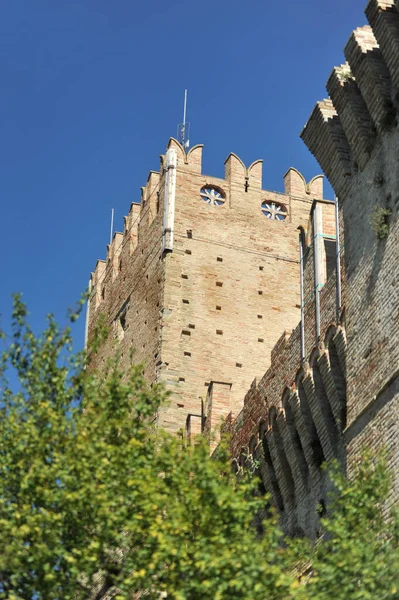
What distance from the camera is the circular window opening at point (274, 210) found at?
→ 35375mm

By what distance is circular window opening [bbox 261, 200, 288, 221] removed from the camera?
1393 inches

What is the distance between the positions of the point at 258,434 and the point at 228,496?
887cm

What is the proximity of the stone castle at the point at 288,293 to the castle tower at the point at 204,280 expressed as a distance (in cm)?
4

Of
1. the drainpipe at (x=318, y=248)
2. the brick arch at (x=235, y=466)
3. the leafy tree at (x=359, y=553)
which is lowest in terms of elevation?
the leafy tree at (x=359, y=553)

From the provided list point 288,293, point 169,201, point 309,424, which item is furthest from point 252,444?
point 169,201

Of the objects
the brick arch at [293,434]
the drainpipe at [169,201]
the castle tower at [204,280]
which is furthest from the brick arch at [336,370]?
the drainpipe at [169,201]

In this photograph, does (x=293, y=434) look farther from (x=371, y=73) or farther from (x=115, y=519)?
(x=115, y=519)

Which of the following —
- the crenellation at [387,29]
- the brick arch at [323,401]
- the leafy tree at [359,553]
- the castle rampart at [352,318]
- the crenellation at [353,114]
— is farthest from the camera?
the brick arch at [323,401]

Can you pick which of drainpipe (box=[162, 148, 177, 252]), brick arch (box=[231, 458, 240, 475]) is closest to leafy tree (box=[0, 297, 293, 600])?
brick arch (box=[231, 458, 240, 475])

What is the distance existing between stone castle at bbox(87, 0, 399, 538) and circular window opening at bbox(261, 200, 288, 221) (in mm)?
43

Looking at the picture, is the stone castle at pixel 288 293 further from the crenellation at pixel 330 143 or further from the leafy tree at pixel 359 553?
the leafy tree at pixel 359 553

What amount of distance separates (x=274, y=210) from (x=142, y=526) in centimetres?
2113

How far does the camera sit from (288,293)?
33.7 m

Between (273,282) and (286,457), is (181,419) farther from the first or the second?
(286,457)
